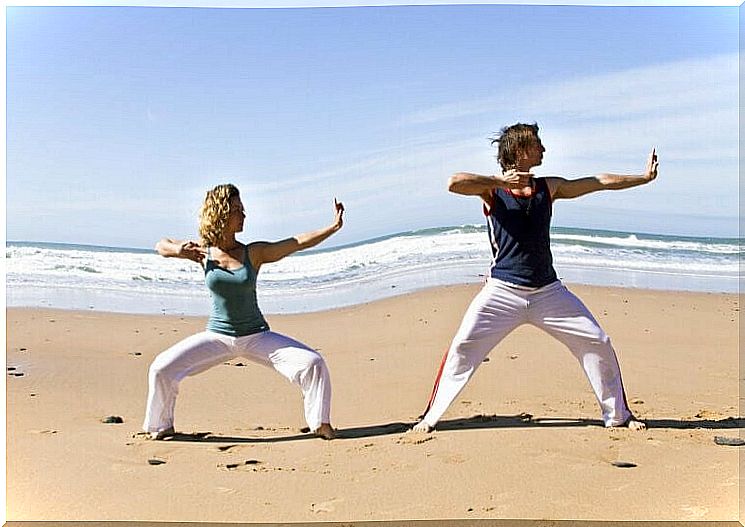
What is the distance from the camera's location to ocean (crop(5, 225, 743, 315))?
1043cm

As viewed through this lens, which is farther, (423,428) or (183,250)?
(423,428)

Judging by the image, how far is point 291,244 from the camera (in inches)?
187

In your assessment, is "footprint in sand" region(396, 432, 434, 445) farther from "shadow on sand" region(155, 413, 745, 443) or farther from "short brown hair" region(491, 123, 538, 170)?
"short brown hair" region(491, 123, 538, 170)

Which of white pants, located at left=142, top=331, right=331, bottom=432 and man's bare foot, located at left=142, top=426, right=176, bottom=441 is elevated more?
white pants, located at left=142, top=331, right=331, bottom=432

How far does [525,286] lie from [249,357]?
1.34 metres

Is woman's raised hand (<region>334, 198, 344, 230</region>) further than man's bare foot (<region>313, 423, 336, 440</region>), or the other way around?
man's bare foot (<region>313, 423, 336, 440</region>)

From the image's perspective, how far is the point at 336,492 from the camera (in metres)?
4.13

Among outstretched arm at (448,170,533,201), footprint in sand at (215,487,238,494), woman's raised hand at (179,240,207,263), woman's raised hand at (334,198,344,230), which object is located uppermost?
outstretched arm at (448,170,533,201)

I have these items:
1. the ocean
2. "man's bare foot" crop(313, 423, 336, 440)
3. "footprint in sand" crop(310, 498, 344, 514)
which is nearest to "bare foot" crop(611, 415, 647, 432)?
"man's bare foot" crop(313, 423, 336, 440)

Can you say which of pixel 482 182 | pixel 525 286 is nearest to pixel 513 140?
pixel 482 182

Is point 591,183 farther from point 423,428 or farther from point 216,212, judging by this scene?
point 216,212

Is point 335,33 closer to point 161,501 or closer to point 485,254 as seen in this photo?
point 161,501

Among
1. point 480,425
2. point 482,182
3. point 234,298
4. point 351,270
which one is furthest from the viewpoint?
point 351,270

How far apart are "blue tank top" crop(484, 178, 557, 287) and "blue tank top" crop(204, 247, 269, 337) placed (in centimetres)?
117
